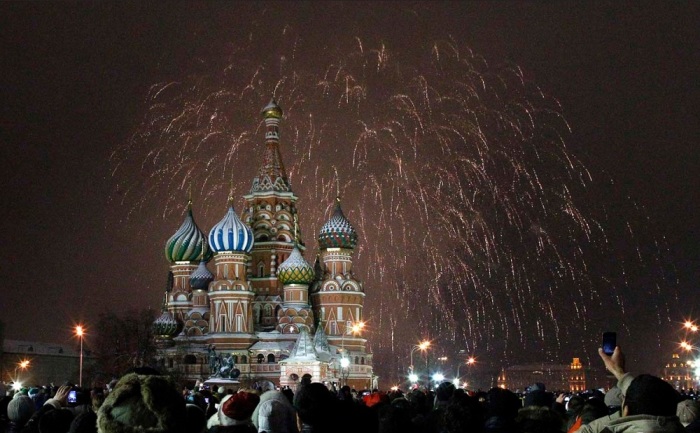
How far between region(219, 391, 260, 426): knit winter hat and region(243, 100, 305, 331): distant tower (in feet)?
176

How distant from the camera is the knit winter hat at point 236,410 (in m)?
5.48

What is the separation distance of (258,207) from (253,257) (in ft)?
10.8

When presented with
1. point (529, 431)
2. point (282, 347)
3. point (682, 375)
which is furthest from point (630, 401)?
point (682, 375)

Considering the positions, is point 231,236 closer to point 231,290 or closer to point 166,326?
point 231,290

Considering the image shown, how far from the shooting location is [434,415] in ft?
24.5

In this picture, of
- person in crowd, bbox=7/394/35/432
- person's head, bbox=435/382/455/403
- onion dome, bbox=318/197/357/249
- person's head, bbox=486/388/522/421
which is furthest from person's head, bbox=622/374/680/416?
onion dome, bbox=318/197/357/249

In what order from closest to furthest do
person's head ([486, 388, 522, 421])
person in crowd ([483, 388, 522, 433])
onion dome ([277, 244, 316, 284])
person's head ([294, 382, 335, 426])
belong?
person in crowd ([483, 388, 522, 433])
person's head ([294, 382, 335, 426])
person's head ([486, 388, 522, 421])
onion dome ([277, 244, 316, 284])

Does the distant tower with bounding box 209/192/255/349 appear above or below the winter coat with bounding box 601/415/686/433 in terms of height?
above

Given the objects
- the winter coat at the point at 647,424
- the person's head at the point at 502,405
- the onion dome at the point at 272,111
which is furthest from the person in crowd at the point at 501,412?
the onion dome at the point at 272,111

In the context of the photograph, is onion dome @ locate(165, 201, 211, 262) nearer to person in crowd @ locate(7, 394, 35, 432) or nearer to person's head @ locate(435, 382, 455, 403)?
person's head @ locate(435, 382, 455, 403)

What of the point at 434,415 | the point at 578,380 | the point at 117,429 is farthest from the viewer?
the point at 578,380

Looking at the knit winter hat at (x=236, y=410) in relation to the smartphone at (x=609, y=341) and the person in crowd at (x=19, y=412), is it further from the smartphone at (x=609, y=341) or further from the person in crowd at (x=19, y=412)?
the person in crowd at (x=19, y=412)

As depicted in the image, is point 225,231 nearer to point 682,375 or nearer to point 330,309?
point 330,309

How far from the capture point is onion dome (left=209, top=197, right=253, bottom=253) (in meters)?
57.0
